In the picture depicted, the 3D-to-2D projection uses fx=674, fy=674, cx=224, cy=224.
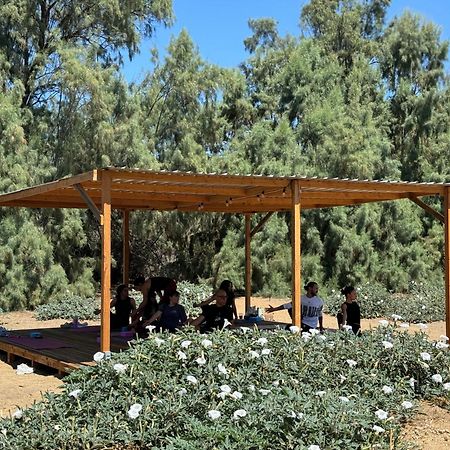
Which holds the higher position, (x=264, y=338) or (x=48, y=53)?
(x=48, y=53)

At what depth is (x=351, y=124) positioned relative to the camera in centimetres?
2173

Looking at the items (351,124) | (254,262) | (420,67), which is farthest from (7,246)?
(420,67)

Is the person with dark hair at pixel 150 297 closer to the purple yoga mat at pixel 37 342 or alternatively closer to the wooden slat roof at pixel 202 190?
the purple yoga mat at pixel 37 342

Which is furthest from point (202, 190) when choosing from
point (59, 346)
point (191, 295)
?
point (191, 295)

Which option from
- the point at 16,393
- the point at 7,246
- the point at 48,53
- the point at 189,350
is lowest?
the point at 16,393

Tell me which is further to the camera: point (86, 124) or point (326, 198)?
point (86, 124)

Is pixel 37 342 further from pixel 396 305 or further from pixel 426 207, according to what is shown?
pixel 396 305

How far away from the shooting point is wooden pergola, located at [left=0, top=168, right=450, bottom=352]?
7.35 metres

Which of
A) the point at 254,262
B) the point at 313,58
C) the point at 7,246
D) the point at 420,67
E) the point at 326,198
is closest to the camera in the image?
the point at 326,198

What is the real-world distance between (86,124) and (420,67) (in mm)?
13711

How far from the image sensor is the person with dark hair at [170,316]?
28.6 feet

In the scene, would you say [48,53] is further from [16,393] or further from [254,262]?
[16,393]

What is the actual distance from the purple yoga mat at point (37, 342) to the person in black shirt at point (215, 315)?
2.01m

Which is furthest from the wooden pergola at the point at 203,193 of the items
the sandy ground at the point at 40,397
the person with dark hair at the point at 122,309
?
the person with dark hair at the point at 122,309
